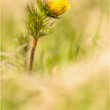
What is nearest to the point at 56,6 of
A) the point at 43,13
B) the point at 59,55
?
the point at 43,13

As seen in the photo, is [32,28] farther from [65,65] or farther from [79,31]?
[79,31]

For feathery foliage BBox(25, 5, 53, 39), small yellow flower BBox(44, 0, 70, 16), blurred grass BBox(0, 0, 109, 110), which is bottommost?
blurred grass BBox(0, 0, 109, 110)

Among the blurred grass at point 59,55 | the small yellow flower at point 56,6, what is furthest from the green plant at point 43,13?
the blurred grass at point 59,55

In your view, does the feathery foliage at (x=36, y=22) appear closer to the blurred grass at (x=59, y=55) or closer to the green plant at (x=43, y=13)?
the green plant at (x=43, y=13)

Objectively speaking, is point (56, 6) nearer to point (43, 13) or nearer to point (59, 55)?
point (43, 13)

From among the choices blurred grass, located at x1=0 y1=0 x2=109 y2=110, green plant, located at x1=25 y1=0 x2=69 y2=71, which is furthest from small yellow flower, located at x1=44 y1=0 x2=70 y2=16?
blurred grass, located at x1=0 y1=0 x2=109 y2=110

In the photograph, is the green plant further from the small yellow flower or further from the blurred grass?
the blurred grass
